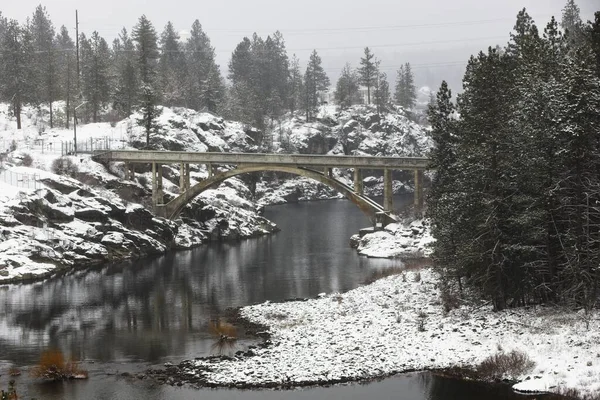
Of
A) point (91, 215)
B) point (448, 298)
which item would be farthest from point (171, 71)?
point (448, 298)

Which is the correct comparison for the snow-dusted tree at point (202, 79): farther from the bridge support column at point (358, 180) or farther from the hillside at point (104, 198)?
the bridge support column at point (358, 180)

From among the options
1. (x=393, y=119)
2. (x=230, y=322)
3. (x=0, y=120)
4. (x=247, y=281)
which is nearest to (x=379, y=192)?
(x=393, y=119)

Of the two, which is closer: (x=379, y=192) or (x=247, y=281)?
(x=247, y=281)

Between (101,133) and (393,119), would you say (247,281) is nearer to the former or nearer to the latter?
(101,133)

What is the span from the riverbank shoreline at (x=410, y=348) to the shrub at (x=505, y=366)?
0.64 ft

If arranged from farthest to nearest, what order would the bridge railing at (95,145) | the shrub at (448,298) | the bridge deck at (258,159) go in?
the bridge railing at (95,145) < the bridge deck at (258,159) < the shrub at (448,298)

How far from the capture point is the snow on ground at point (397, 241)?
63.6 m

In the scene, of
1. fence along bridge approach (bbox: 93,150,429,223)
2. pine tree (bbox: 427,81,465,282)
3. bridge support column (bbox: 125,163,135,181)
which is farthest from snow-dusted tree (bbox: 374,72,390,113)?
pine tree (bbox: 427,81,465,282)

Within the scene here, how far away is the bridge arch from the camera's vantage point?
241 feet

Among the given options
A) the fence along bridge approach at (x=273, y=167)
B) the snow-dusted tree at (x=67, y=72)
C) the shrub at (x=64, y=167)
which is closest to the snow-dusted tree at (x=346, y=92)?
the snow-dusted tree at (x=67, y=72)

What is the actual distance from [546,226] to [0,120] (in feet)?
280

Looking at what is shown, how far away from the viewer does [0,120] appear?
95.1 meters

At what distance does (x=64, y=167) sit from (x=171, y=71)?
182 ft

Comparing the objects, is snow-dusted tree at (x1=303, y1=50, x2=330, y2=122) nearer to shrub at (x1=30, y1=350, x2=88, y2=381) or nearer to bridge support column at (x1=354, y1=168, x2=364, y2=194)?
bridge support column at (x1=354, y1=168, x2=364, y2=194)
